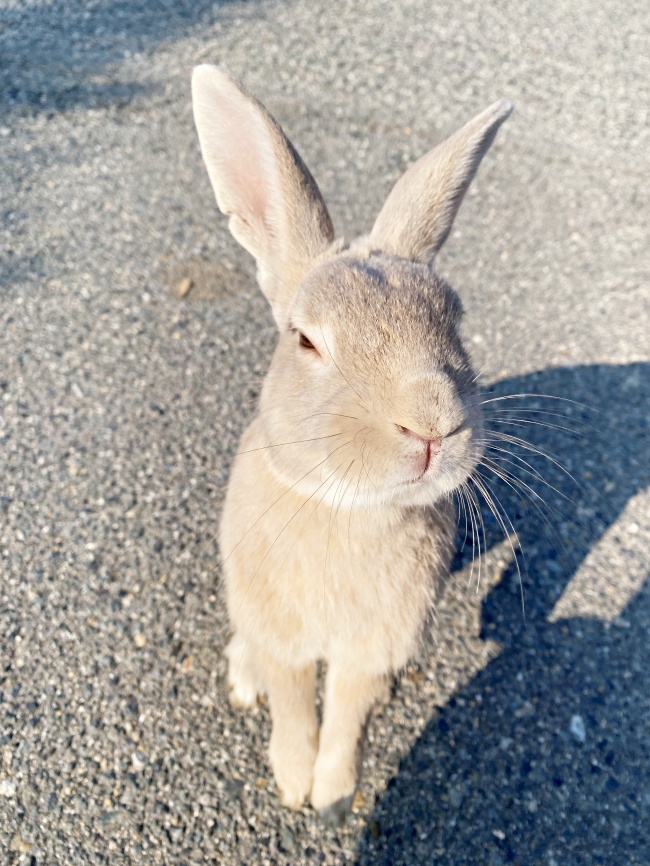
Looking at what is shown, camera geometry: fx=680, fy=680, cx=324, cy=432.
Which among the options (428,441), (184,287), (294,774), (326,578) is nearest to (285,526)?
(326,578)

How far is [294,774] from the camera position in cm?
234

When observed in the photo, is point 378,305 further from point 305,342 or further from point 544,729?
point 544,729

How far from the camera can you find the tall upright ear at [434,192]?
2141 millimetres

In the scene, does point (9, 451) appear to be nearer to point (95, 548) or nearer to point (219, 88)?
point (95, 548)

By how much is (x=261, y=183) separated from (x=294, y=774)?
6.53 ft

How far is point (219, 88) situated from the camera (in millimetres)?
2031

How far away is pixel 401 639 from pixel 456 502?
784mm

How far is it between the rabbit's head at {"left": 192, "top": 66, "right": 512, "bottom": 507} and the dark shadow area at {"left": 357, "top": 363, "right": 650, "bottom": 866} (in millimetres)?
489

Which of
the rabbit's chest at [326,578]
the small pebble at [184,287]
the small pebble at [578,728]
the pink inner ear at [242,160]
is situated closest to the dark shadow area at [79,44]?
the small pebble at [184,287]

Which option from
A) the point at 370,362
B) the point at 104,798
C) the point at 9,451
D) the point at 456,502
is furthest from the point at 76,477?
the point at 370,362

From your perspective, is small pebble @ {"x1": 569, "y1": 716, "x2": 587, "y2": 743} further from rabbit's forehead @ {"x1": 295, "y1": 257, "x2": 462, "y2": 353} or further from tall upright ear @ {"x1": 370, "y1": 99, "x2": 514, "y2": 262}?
tall upright ear @ {"x1": 370, "y1": 99, "x2": 514, "y2": 262}

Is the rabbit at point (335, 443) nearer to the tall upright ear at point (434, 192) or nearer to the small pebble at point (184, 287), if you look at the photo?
the tall upright ear at point (434, 192)

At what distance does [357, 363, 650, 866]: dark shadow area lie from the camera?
2.30 metres

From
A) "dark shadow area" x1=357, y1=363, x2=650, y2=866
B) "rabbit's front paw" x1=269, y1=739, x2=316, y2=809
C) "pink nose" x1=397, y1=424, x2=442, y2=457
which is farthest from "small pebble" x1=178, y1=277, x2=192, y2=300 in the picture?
"pink nose" x1=397, y1=424, x2=442, y2=457
